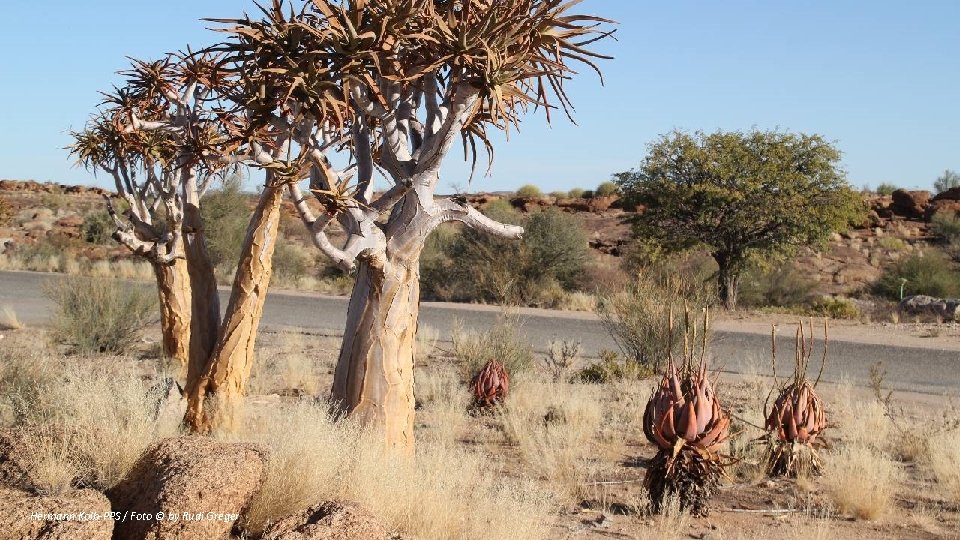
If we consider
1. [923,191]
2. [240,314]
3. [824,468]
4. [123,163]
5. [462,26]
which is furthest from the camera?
[923,191]

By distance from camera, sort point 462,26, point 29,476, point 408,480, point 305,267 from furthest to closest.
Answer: point 305,267
point 462,26
point 408,480
point 29,476

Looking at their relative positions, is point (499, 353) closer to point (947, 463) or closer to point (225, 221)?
point (947, 463)

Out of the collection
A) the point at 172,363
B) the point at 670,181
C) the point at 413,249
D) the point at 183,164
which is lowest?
the point at 172,363

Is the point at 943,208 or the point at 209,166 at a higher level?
the point at 943,208

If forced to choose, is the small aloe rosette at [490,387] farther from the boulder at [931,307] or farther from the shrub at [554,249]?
the shrub at [554,249]

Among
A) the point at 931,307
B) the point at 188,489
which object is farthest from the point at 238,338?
the point at 931,307

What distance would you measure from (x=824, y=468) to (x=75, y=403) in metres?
6.27

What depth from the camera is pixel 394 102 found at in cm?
750

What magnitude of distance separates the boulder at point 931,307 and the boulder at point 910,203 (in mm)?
37531

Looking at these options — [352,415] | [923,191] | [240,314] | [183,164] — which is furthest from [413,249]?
[923,191]

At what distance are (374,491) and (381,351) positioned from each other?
1.86 m

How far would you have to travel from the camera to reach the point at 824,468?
28.9ft

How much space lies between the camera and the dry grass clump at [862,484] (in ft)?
25.1

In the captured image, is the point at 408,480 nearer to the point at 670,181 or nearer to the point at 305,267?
the point at 670,181
